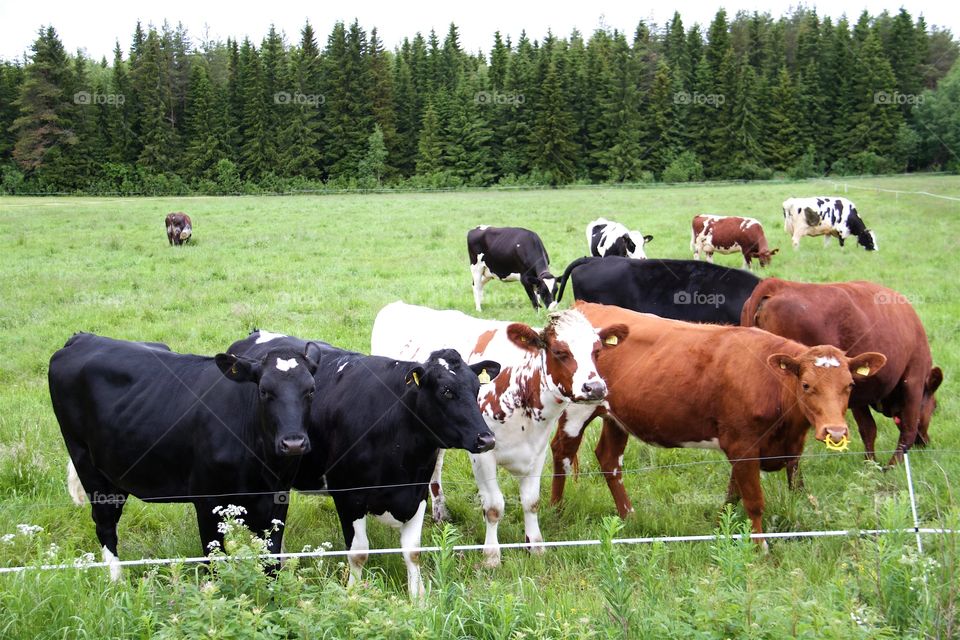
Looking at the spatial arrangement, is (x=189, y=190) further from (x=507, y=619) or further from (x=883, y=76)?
(x=507, y=619)

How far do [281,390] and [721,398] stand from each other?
3246mm

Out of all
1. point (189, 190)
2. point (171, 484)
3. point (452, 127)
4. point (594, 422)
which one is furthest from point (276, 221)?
point (452, 127)

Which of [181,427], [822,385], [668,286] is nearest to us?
[181,427]

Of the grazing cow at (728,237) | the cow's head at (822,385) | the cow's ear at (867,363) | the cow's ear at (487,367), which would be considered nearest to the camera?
the cow's head at (822,385)

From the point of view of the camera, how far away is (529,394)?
6133mm

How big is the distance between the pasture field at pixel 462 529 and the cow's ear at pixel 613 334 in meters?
1.31

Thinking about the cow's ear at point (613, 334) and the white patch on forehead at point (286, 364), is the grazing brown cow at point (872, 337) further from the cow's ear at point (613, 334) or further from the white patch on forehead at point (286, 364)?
the white patch on forehead at point (286, 364)

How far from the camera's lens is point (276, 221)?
28.1 metres

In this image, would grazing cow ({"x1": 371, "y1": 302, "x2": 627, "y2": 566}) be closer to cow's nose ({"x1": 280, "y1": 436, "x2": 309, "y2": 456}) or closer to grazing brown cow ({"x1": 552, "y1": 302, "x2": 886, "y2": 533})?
grazing brown cow ({"x1": 552, "y1": 302, "x2": 886, "y2": 533})

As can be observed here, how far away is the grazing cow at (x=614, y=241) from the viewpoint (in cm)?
1683

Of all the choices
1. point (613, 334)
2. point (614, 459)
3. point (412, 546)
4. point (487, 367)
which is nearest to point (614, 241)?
point (614, 459)

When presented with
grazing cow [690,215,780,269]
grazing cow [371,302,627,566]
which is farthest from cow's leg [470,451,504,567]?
grazing cow [690,215,780,269]

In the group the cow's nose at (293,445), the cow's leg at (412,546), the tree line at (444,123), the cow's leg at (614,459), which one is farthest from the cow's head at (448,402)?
the tree line at (444,123)

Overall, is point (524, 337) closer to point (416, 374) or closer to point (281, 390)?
point (416, 374)
